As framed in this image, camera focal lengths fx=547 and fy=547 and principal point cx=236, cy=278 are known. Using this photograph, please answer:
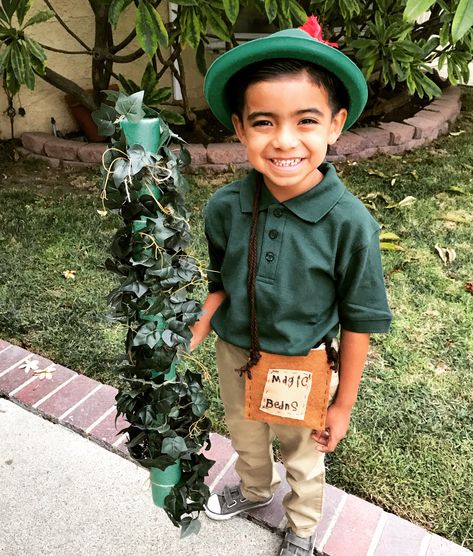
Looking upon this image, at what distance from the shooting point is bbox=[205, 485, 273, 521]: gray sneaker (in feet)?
5.51

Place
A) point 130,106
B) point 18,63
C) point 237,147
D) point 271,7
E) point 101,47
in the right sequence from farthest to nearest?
point 237,147 < point 101,47 < point 18,63 < point 271,7 < point 130,106

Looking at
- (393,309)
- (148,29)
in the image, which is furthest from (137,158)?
(148,29)

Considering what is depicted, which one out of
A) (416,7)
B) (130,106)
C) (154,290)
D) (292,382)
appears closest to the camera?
(130,106)

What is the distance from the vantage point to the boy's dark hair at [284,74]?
41.2 inches

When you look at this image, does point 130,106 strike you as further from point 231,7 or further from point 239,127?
point 231,7

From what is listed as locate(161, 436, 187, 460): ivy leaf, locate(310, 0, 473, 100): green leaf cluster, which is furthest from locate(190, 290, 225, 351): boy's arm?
locate(310, 0, 473, 100): green leaf cluster

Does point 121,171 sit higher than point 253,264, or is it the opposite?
point 121,171

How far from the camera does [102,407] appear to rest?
6.75 ft

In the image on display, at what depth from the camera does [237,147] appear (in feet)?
13.9

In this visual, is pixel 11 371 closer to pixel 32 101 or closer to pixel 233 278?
pixel 233 278

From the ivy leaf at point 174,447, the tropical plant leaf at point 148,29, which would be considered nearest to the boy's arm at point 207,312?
the ivy leaf at point 174,447

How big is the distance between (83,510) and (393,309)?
64.1 inches

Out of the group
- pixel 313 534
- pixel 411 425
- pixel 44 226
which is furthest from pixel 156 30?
pixel 313 534

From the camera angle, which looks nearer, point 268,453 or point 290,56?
point 290,56
